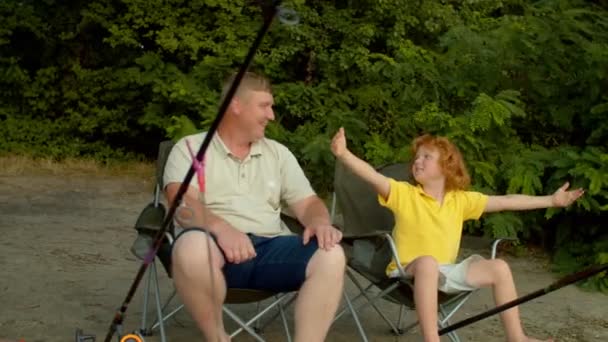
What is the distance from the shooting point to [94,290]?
465 centimetres

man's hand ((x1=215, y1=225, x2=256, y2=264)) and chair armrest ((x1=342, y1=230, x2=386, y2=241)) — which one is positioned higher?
man's hand ((x1=215, y1=225, x2=256, y2=264))

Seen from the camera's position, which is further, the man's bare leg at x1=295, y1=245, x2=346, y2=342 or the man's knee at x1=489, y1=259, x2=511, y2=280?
the man's knee at x1=489, y1=259, x2=511, y2=280

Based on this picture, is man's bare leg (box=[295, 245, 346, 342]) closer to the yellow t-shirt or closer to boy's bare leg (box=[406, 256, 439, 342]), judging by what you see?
boy's bare leg (box=[406, 256, 439, 342])

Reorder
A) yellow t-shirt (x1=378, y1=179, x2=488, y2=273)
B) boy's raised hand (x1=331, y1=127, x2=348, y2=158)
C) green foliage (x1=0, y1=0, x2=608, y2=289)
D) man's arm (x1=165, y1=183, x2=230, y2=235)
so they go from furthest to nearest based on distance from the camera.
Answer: green foliage (x1=0, y1=0, x2=608, y2=289) → yellow t-shirt (x1=378, y1=179, x2=488, y2=273) → boy's raised hand (x1=331, y1=127, x2=348, y2=158) → man's arm (x1=165, y1=183, x2=230, y2=235)

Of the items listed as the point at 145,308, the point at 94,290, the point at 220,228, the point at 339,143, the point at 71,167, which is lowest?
the point at 71,167

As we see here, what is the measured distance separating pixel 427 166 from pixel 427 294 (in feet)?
1.85

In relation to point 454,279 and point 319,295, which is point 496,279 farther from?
point 319,295

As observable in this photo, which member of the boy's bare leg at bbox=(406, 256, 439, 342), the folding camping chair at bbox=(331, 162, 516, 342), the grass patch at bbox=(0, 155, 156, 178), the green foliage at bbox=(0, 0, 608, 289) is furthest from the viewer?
the grass patch at bbox=(0, 155, 156, 178)

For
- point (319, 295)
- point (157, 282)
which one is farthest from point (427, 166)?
point (157, 282)

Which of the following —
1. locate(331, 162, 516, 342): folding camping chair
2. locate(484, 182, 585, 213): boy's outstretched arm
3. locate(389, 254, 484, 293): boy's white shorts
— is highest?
locate(484, 182, 585, 213): boy's outstretched arm

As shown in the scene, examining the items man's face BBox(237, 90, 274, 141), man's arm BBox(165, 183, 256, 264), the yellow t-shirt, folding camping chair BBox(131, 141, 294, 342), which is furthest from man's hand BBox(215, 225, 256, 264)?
the yellow t-shirt

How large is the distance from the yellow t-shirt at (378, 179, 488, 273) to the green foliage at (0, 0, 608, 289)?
58.7 inches

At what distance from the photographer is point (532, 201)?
3.86 meters

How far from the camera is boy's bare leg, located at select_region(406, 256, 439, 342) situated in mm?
3494
